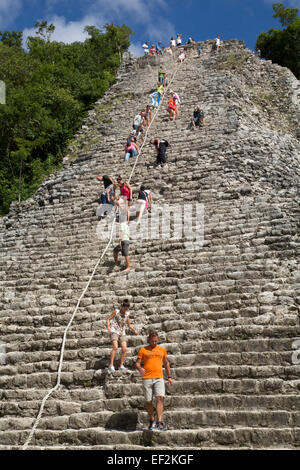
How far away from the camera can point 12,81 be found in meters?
20.8

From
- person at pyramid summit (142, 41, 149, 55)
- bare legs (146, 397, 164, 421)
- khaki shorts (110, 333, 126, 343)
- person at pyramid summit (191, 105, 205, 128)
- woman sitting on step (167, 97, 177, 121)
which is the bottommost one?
bare legs (146, 397, 164, 421)

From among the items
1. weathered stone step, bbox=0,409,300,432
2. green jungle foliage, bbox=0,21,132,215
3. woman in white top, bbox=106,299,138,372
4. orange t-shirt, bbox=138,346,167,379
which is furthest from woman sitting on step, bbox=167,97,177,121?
weathered stone step, bbox=0,409,300,432

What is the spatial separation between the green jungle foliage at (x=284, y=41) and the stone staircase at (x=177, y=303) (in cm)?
1702

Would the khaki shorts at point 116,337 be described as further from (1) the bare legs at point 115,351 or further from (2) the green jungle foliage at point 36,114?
(2) the green jungle foliage at point 36,114

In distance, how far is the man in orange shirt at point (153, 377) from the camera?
13.3 feet

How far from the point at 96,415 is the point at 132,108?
14542mm

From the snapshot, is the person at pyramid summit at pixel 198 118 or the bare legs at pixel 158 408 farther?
the person at pyramid summit at pixel 198 118

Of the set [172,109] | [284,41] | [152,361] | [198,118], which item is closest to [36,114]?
[172,109]

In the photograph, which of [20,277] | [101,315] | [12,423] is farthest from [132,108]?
[12,423]

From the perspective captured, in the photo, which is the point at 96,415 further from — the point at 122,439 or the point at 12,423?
the point at 12,423

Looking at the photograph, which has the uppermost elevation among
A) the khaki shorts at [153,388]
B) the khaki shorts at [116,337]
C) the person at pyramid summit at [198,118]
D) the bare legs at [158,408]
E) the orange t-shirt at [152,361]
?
the person at pyramid summit at [198,118]

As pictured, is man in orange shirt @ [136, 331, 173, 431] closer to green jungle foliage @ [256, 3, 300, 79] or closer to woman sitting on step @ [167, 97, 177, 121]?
woman sitting on step @ [167, 97, 177, 121]

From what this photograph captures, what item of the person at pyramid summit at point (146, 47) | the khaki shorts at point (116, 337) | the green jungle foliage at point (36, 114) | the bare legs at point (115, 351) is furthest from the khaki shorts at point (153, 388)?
the person at pyramid summit at point (146, 47)

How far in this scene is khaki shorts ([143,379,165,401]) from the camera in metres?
4.12
